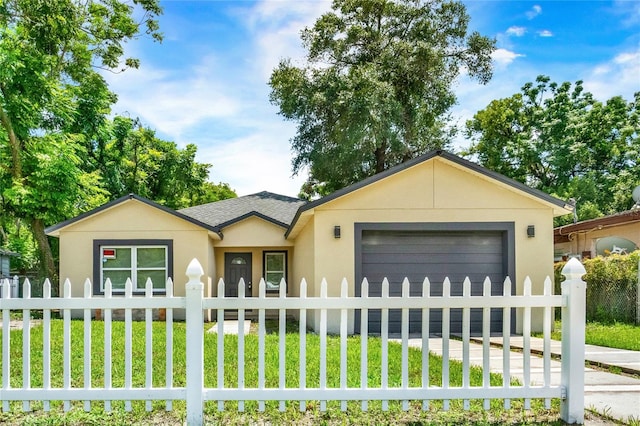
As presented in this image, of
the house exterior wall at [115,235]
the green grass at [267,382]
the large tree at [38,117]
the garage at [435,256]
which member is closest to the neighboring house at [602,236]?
the garage at [435,256]

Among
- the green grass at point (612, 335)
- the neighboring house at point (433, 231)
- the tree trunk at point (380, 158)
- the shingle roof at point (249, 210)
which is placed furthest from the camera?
the tree trunk at point (380, 158)

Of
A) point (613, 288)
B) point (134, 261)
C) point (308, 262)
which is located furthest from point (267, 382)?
point (134, 261)

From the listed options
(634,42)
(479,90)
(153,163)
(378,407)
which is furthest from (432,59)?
(378,407)

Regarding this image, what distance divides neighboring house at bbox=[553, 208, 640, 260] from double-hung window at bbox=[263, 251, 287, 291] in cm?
939

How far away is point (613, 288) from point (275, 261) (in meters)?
9.74

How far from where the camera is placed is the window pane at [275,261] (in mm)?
16467

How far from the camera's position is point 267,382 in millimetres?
5051

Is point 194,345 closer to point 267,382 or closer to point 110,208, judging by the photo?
point 267,382

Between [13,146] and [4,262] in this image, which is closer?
[13,146]

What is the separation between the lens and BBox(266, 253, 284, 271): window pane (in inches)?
648

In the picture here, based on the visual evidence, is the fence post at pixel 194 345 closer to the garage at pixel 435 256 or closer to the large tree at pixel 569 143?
the garage at pixel 435 256

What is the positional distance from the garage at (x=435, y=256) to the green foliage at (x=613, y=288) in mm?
3111

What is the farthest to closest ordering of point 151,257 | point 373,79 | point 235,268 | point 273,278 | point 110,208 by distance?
point 373,79
point 273,278
point 235,268
point 151,257
point 110,208

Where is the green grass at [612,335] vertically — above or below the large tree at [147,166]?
below
